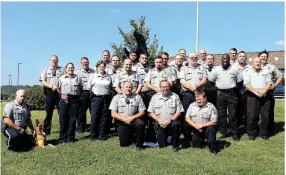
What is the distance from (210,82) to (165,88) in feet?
5.29

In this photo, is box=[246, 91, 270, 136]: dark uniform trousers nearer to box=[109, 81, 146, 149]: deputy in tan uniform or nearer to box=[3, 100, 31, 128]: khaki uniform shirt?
box=[109, 81, 146, 149]: deputy in tan uniform

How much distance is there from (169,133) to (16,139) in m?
3.08

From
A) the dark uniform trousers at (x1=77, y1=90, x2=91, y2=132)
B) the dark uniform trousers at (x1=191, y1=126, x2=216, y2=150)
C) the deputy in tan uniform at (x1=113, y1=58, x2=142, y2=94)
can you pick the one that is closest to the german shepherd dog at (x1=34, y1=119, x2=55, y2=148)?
the dark uniform trousers at (x1=77, y1=90, x2=91, y2=132)

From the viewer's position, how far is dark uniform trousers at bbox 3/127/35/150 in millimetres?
7203

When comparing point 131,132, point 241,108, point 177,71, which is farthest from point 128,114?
point 241,108

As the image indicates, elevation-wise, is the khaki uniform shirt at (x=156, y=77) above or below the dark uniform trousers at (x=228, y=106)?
above

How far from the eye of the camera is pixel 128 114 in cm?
761

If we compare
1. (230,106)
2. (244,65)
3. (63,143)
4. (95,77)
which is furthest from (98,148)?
(244,65)

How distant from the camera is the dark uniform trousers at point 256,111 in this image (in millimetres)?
8031

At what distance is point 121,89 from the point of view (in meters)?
8.12

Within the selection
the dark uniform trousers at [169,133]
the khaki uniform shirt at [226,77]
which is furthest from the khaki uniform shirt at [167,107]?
the khaki uniform shirt at [226,77]

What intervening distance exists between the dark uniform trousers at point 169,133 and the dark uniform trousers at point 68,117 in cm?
188

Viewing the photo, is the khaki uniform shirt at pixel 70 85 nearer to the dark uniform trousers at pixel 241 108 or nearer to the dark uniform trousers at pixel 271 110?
the dark uniform trousers at pixel 241 108

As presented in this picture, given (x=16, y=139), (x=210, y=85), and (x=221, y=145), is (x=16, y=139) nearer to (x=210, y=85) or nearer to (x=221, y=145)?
(x=221, y=145)
